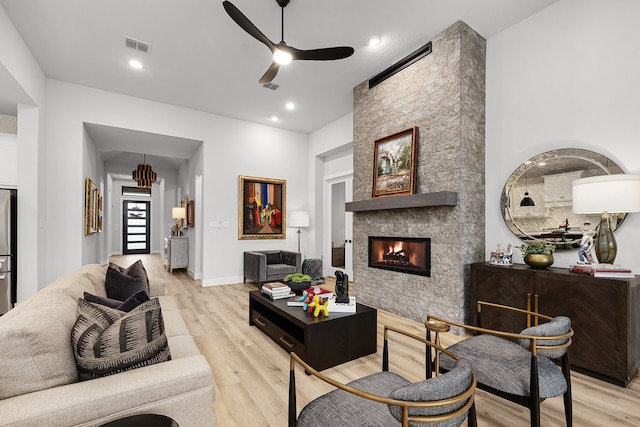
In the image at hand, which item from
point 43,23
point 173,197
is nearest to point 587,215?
point 43,23

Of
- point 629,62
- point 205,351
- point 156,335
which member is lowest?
point 205,351

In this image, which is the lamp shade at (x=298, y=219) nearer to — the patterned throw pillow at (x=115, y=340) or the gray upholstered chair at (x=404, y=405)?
the patterned throw pillow at (x=115, y=340)

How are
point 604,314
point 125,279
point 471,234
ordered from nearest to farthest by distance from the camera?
point 604,314 → point 125,279 → point 471,234

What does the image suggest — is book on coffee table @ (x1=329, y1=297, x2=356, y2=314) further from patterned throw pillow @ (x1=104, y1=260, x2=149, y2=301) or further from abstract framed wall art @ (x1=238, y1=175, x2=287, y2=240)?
abstract framed wall art @ (x1=238, y1=175, x2=287, y2=240)

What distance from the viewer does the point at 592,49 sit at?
2723mm

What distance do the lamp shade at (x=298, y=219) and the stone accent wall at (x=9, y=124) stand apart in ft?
14.1

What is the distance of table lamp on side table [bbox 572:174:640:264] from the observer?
2141 mm

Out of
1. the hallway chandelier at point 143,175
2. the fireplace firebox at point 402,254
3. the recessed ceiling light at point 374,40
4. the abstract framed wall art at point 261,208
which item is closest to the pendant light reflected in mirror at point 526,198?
the fireplace firebox at point 402,254

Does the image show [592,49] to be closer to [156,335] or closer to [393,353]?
[393,353]

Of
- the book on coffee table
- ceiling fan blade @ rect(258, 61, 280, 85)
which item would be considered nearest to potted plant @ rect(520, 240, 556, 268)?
the book on coffee table

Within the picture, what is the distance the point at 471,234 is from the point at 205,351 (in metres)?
2.91

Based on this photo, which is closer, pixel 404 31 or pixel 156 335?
pixel 156 335

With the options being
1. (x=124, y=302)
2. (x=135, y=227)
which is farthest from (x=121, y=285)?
(x=135, y=227)

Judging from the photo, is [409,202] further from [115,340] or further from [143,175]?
[143,175]
